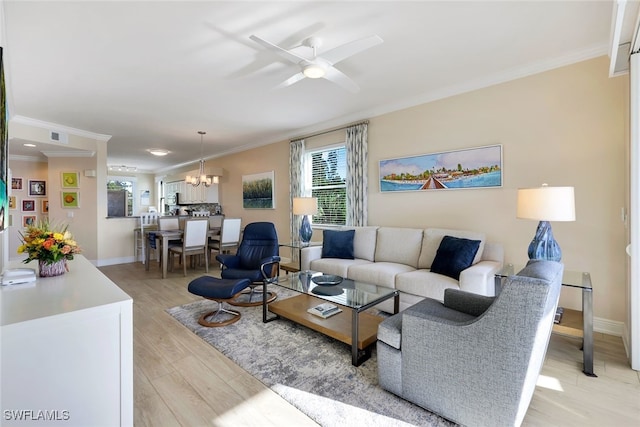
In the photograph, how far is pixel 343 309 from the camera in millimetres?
2881

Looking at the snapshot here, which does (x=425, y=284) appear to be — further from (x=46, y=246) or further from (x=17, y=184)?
(x=17, y=184)

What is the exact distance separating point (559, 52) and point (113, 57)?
4308 mm

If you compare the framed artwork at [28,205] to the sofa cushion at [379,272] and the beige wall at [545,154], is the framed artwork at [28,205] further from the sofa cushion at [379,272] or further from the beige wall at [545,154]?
the beige wall at [545,154]

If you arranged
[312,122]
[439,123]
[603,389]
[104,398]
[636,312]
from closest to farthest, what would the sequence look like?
[104,398] < [603,389] < [636,312] < [439,123] < [312,122]

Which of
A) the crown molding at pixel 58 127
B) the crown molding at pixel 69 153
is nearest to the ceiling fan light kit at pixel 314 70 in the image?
the crown molding at pixel 58 127

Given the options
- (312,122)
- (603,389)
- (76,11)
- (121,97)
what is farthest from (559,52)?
(121,97)

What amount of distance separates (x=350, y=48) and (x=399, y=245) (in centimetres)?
243

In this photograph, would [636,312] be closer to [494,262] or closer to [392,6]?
[494,262]

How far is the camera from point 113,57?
2.74 m

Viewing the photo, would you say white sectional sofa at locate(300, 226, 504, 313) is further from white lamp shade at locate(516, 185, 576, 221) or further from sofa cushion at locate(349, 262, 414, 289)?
white lamp shade at locate(516, 185, 576, 221)

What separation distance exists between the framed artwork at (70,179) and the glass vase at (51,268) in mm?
5329

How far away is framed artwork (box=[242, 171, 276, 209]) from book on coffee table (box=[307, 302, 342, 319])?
12.2 feet

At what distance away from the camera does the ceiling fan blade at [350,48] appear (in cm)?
204

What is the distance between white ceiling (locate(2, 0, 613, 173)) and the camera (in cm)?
214
